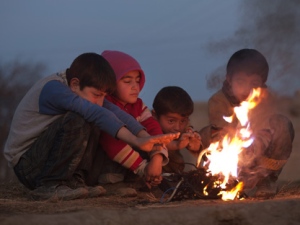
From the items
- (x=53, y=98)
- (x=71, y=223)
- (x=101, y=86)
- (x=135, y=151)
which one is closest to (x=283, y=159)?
(x=135, y=151)

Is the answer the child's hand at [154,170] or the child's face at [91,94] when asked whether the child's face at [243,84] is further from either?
the child's face at [91,94]

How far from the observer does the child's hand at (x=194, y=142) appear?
5160 mm

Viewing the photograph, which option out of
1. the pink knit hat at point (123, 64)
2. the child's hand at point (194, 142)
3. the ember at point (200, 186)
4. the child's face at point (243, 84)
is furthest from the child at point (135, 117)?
the child's face at point (243, 84)

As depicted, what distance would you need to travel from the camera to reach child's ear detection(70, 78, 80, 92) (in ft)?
15.7

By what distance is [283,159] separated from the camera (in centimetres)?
532

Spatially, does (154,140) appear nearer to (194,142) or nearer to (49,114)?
(49,114)

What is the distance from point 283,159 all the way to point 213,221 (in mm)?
2328

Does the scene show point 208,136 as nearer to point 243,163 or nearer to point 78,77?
point 243,163

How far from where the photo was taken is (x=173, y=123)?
572cm

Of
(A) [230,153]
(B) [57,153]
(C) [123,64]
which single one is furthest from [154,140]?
(C) [123,64]

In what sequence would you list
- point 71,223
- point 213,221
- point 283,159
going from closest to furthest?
point 71,223, point 213,221, point 283,159

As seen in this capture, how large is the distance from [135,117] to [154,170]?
2.50ft

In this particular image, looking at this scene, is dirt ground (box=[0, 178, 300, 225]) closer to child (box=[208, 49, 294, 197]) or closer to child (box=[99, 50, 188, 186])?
child (box=[99, 50, 188, 186])

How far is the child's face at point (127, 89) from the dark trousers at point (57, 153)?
0.67 m
